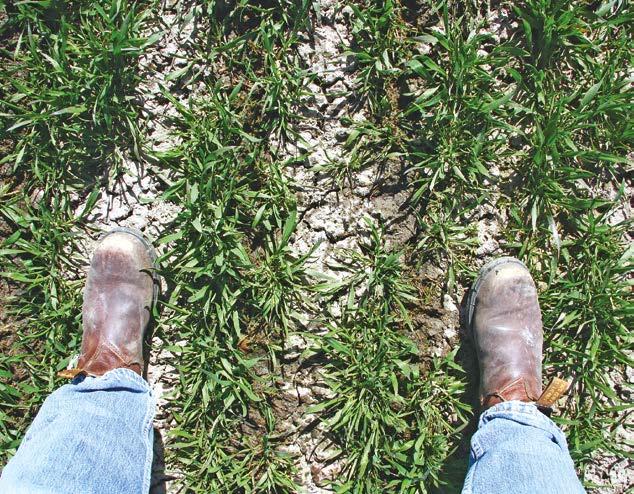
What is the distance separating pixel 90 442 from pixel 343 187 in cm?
131

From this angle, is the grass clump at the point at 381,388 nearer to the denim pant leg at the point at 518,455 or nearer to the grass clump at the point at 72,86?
the denim pant leg at the point at 518,455

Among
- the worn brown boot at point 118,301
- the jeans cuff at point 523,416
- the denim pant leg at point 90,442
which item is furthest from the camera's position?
the worn brown boot at point 118,301

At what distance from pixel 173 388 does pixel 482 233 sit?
1398 millimetres

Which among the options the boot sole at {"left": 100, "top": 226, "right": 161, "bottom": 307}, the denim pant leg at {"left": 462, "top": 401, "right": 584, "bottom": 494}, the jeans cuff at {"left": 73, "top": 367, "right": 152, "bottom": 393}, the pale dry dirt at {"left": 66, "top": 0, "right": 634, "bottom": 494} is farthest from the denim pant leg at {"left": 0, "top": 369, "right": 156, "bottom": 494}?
the denim pant leg at {"left": 462, "top": 401, "right": 584, "bottom": 494}

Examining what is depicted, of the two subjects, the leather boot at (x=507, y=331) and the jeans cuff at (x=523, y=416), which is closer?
the jeans cuff at (x=523, y=416)

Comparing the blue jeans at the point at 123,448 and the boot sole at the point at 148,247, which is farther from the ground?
the boot sole at the point at 148,247

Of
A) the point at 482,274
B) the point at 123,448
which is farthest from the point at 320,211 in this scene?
A: the point at 123,448

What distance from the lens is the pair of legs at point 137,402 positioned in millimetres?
1838

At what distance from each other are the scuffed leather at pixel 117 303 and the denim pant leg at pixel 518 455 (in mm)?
1339

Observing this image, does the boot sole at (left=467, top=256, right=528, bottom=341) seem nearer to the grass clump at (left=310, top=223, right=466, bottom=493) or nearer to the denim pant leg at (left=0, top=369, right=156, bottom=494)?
the grass clump at (left=310, top=223, right=466, bottom=493)

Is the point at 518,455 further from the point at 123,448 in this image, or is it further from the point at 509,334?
the point at 123,448

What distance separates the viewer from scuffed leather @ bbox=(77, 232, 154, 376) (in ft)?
7.04

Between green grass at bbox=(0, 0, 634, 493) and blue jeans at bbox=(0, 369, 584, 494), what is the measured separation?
0.20m

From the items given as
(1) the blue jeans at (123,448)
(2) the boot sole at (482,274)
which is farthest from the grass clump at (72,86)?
(2) the boot sole at (482,274)
